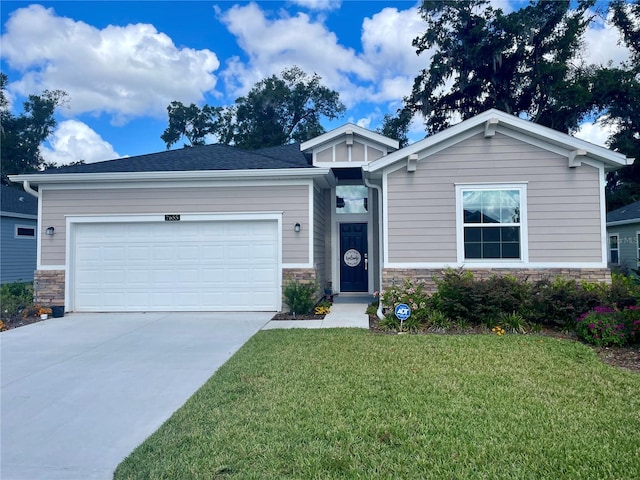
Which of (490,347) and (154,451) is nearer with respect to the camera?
(154,451)

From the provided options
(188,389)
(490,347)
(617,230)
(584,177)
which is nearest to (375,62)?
(617,230)

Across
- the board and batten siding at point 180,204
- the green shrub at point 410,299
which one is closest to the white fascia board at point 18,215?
the board and batten siding at point 180,204

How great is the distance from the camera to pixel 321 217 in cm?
1127

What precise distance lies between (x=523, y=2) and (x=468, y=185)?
19246mm

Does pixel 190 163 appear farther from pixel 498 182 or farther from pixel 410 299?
pixel 498 182

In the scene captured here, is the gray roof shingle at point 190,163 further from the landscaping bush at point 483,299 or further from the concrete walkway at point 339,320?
the landscaping bush at point 483,299

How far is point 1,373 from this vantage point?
17.8 feet

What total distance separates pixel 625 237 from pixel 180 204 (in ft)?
54.4

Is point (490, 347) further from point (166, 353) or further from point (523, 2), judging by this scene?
point (523, 2)

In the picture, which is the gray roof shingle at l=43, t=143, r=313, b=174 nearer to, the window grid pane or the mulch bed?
the window grid pane

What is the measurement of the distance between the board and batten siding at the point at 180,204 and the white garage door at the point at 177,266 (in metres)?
0.32

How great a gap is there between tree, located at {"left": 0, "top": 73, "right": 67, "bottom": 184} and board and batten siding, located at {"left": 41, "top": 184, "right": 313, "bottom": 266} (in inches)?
949

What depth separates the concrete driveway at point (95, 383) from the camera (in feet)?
11.0

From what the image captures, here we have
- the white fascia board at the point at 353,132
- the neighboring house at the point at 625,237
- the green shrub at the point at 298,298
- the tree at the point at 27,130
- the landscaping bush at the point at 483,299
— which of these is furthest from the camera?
the tree at the point at 27,130
